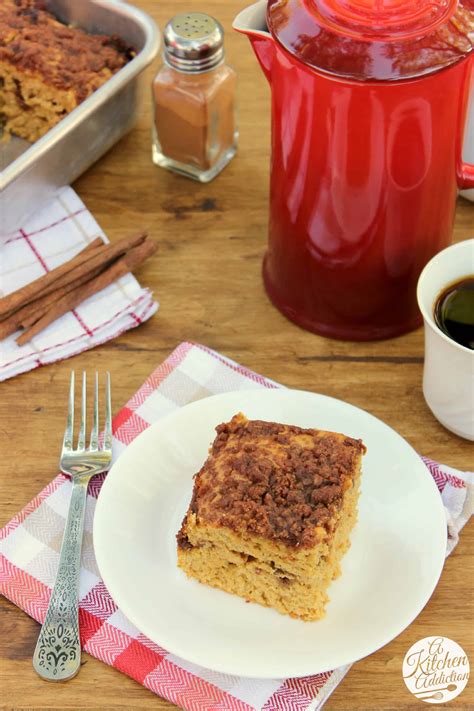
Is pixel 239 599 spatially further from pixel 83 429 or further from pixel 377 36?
pixel 377 36

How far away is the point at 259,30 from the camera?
1285mm

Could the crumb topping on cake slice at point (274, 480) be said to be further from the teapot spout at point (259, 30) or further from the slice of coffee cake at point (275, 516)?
the teapot spout at point (259, 30)

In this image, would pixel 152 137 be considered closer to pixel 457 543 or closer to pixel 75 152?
pixel 75 152

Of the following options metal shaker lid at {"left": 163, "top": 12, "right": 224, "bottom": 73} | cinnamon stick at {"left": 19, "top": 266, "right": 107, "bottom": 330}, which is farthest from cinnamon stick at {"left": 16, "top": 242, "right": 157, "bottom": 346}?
metal shaker lid at {"left": 163, "top": 12, "right": 224, "bottom": 73}

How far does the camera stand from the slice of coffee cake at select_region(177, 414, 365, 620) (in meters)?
1.05

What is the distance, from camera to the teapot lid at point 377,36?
1.16m

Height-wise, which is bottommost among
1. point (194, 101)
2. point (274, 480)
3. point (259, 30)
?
point (274, 480)

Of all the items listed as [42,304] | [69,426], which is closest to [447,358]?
[69,426]

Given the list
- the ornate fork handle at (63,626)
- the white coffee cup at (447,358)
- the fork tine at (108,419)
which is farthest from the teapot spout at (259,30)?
the ornate fork handle at (63,626)

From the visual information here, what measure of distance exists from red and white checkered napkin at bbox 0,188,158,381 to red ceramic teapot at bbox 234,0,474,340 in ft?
0.77

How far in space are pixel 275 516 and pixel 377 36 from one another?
1.91ft

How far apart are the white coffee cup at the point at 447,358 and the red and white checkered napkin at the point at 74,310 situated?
0.44 m

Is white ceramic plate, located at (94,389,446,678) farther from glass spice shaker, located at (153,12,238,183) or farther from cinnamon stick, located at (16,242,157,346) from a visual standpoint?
glass spice shaker, located at (153,12,238,183)

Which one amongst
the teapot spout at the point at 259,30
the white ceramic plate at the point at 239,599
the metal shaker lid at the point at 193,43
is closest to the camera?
the white ceramic plate at the point at 239,599
